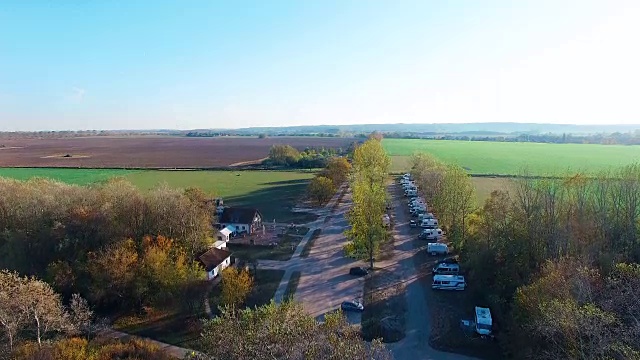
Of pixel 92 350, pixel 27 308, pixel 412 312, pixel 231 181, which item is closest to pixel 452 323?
pixel 412 312

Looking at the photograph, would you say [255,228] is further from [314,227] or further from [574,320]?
[574,320]

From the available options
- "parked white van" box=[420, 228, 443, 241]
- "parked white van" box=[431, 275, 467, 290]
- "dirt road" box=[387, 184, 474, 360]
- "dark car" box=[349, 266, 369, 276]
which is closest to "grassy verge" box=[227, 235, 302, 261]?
"dark car" box=[349, 266, 369, 276]

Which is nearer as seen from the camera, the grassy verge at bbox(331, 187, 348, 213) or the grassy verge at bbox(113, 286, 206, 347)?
the grassy verge at bbox(113, 286, 206, 347)

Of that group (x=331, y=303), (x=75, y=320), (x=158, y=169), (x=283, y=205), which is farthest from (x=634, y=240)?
(x=158, y=169)

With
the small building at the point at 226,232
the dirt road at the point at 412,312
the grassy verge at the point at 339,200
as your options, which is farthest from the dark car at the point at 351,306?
the grassy verge at the point at 339,200

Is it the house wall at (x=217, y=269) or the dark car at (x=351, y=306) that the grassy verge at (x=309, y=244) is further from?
the dark car at (x=351, y=306)

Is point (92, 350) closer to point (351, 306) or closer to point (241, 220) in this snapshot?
point (351, 306)

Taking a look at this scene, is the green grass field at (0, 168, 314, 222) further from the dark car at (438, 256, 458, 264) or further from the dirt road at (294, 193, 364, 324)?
the dark car at (438, 256, 458, 264)
